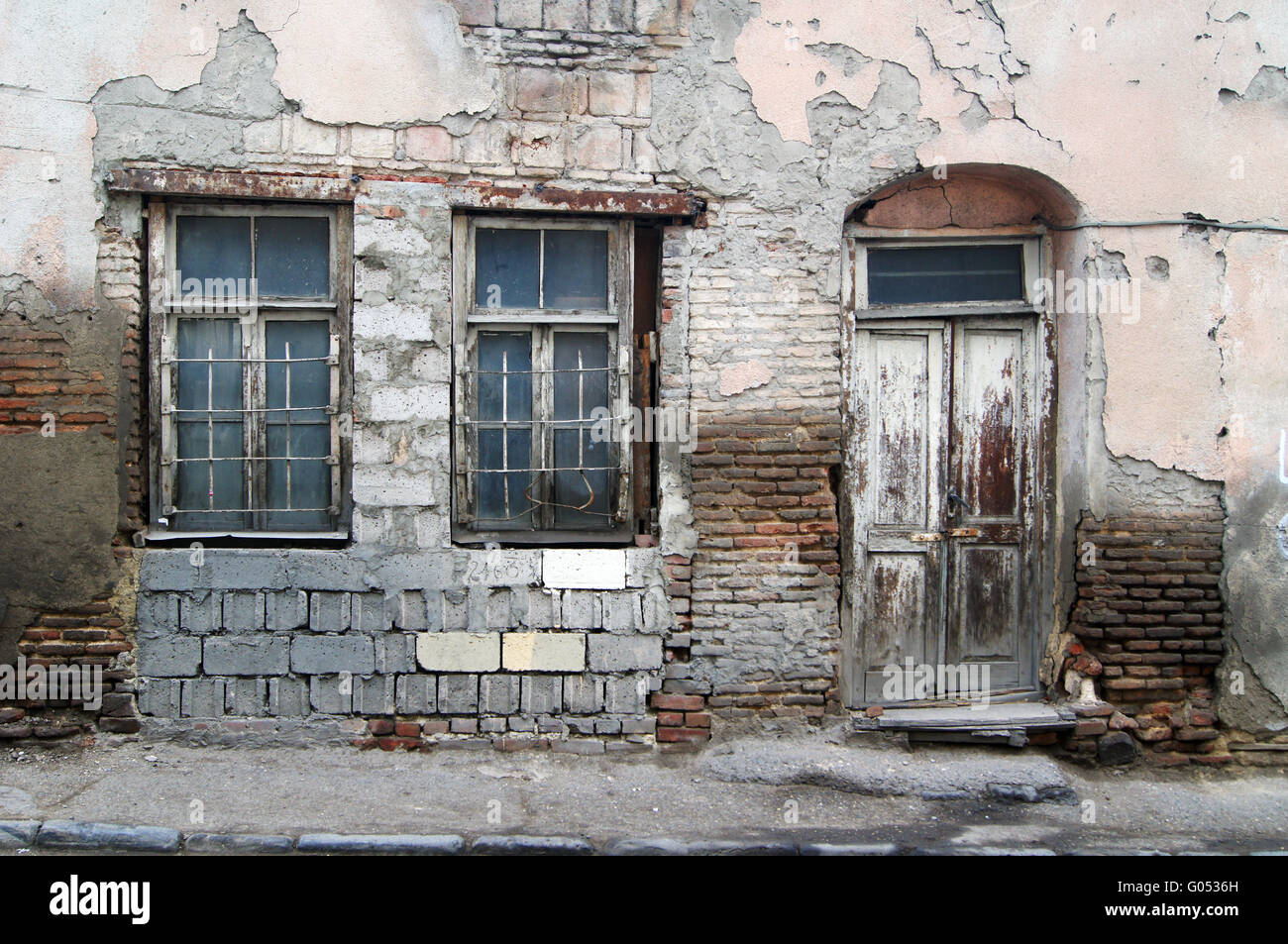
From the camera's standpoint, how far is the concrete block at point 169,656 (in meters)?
4.86

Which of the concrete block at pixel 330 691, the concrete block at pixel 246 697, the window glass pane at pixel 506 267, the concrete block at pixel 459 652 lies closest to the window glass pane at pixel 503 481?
the concrete block at pixel 459 652

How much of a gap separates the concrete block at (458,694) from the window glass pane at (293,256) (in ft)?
7.40

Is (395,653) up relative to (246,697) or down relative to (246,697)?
up

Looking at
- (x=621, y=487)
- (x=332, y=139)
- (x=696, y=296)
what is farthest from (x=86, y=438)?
(x=696, y=296)

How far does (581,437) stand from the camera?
5.16 m

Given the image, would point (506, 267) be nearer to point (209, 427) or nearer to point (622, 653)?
point (209, 427)

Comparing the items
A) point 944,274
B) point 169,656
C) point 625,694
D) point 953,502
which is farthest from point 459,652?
point 944,274

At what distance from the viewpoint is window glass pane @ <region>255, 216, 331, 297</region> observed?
5031 millimetres

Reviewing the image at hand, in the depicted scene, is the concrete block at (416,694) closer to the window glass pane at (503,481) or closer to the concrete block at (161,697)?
the window glass pane at (503,481)

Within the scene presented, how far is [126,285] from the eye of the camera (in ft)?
15.9

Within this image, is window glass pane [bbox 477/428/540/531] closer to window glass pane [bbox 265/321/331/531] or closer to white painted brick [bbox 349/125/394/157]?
window glass pane [bbox 265/321/331/531]

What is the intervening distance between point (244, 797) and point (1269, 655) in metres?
5.51

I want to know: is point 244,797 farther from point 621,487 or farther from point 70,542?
point 621,487

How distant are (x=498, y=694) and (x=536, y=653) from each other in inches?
12.1
